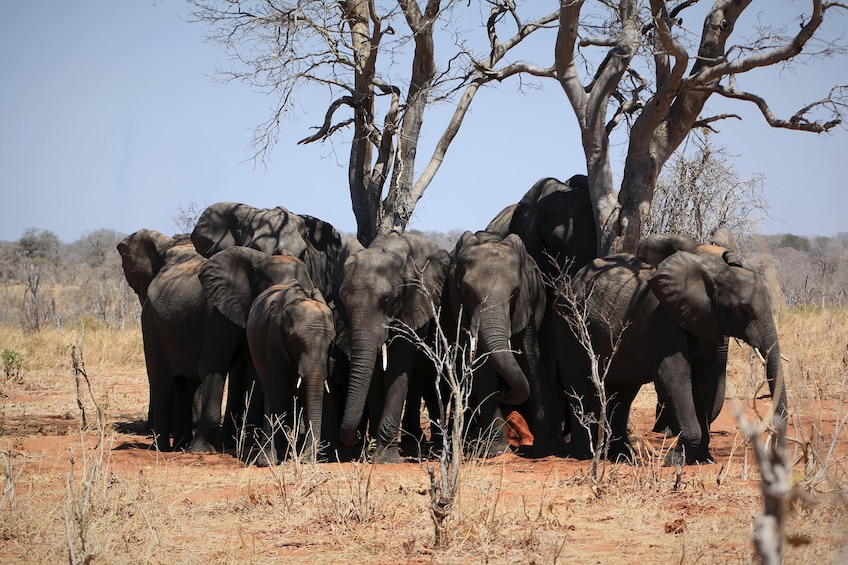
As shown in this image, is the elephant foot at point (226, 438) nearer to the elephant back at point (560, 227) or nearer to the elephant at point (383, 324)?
the elephant at point (383, 324)

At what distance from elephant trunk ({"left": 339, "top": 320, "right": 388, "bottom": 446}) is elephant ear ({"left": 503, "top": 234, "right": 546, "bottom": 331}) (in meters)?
1.46

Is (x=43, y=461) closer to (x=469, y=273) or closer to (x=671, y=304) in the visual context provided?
(x=469, y=273)

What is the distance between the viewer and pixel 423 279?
396 inches

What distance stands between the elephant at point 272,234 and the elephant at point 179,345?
0.75 meters

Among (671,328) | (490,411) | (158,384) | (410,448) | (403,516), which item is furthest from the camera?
(158,384)

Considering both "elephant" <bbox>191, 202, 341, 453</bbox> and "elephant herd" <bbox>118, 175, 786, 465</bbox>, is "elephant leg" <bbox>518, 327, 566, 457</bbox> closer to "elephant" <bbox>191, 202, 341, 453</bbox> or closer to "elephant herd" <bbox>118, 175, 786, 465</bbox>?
"elephant herd" <bbox>118, 175, 786, 465</bbox>

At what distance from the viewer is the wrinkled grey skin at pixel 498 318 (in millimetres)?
9945

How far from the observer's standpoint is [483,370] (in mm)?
10297

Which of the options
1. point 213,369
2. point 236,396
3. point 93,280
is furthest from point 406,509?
point 93,280

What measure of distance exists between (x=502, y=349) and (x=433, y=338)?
1199mm

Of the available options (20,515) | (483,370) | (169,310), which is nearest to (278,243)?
(169,310)

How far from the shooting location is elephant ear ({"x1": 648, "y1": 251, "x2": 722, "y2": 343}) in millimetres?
9320

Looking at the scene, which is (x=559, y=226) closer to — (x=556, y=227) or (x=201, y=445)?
(x=556, y=227)

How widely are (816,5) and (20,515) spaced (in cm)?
823
